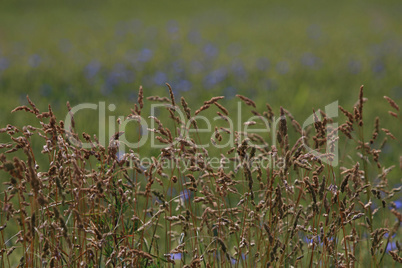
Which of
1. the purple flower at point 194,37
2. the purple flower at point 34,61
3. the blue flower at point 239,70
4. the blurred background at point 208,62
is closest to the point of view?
the blurred background at point 208,62

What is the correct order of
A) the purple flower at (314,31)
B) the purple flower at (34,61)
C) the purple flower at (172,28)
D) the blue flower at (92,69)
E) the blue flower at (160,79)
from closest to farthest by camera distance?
1. the blue flower at (160,79)
2. the blue flower at (92,69)
3. the purple flower at (34,61)
4. the purple flower at (314,31)
5. the purple flower at (172,28)

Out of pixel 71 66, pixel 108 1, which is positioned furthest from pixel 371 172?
pixel 108 1

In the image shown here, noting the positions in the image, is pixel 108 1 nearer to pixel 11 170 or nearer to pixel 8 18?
pixel 8 18

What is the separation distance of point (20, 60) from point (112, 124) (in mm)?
3543

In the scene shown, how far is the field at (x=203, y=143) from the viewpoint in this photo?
1863mm

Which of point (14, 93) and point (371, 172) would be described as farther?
point (14, 93)

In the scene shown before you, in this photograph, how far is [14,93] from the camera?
18.3 ft

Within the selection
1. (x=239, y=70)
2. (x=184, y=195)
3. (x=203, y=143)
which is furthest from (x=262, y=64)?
(x=184, y=195)

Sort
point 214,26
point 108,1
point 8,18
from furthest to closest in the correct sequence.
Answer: point 108,1
point 8,18
point 214,26

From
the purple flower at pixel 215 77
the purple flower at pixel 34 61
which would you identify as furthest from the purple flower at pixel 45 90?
the purple flower at pixel 215 77

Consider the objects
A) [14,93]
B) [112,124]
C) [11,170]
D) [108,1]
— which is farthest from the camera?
[108,1]

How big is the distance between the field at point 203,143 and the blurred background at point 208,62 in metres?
0.03

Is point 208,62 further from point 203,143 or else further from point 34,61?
point 203,143

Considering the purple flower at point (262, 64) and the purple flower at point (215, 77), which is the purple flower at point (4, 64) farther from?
the purple flower at point (262, 64)
